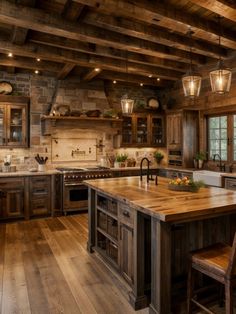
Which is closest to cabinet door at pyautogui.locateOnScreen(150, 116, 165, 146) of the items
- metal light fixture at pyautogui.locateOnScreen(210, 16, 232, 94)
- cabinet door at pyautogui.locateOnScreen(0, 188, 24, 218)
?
cabinet door at pyautogui.locateOnScreen(0, 188, 24, 218)

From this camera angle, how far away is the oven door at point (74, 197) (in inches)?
218

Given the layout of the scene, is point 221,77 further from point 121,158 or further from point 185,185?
point 121,158

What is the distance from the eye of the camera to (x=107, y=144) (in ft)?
22.1

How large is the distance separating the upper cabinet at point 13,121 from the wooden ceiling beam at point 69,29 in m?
2.33

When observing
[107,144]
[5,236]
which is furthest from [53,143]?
[5,236]

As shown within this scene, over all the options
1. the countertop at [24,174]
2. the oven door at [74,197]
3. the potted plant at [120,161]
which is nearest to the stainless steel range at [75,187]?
the oven door at [74,197]

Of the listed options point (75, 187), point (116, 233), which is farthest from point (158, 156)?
point (116, 233)

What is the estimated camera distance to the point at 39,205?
5387 mm

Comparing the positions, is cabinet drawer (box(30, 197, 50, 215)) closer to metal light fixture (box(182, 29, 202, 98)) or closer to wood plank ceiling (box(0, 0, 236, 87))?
wood plank ceiling (box(0, 0, 236, 87))

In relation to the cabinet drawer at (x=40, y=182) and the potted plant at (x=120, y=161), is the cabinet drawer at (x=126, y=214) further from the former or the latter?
the potted plant at (x=120, y=161)

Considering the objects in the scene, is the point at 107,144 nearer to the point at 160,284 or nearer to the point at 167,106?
the point at 167,106

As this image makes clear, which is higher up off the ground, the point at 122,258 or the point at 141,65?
the point at 141,65

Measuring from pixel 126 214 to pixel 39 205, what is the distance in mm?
3235

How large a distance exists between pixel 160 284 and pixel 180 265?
0.52 meters
